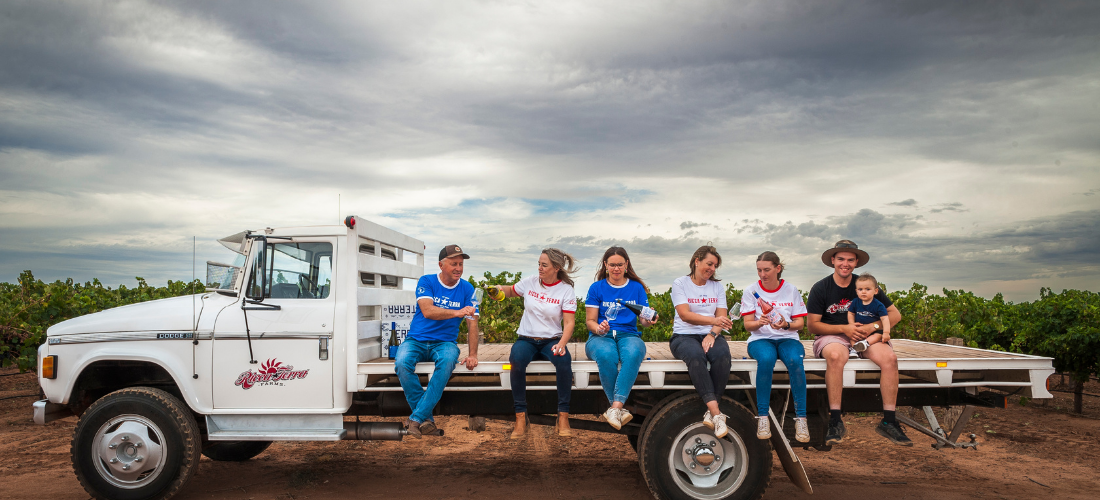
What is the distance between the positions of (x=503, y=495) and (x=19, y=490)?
4.80m

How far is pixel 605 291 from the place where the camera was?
225 inches

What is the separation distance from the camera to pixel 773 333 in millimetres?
5371

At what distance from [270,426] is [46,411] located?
204 centimetres

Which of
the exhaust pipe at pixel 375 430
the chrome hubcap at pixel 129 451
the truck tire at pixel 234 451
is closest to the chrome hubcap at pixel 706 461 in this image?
the exhaust pipe at pixel 375 430

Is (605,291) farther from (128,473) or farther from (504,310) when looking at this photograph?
(504,310)

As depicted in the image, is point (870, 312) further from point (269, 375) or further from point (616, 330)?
point (269, 375)

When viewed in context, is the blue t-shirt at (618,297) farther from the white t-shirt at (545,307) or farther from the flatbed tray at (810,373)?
the flatbed tray at (810,373)

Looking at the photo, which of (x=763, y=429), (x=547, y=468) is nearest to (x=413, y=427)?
(x=547, y=468)

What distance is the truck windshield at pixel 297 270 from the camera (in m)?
5.53

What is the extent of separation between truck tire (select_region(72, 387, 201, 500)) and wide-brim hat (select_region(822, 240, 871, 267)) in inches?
230

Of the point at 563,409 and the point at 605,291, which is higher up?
the point at 605,291

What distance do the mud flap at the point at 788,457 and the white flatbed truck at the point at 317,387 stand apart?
2cm

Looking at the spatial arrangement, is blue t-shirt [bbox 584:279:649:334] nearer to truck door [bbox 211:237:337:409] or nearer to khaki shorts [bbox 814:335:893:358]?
khaki shorts [bbox 814:335:893:358]

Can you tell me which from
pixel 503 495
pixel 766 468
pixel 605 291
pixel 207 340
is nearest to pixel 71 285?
pixel 207 340
